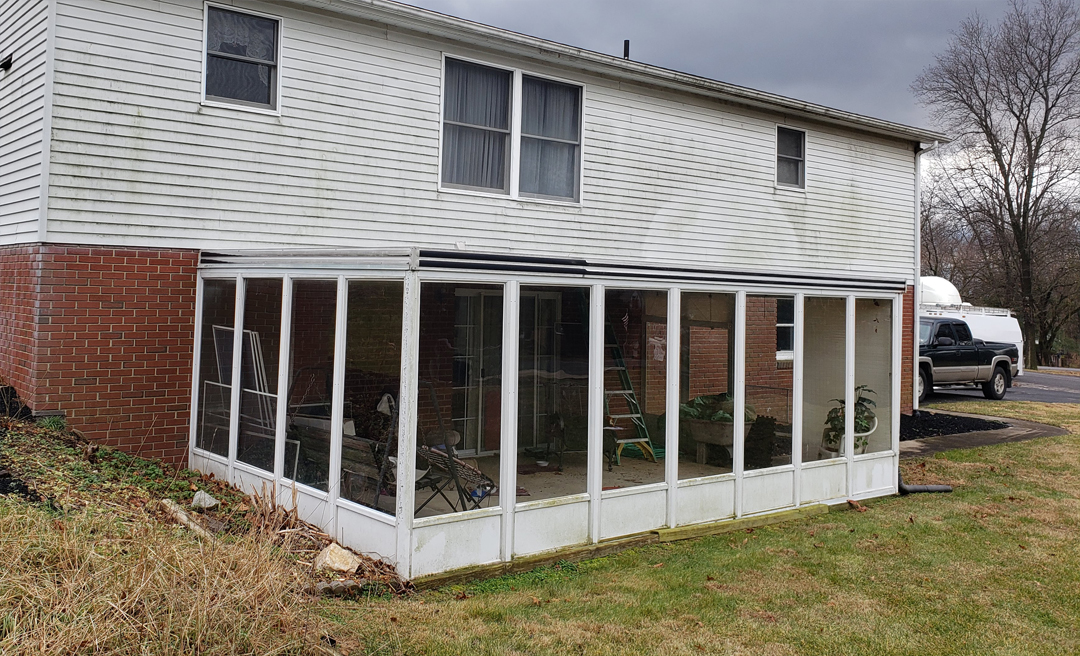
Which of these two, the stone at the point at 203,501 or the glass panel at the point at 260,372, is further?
A: the glass panel at the point at 260,372

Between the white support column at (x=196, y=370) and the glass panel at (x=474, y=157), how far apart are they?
11.1ft

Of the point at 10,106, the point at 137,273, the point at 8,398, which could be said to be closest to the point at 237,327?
the point at 137,273

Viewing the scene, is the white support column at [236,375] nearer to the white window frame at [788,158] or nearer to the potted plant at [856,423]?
the potted plant at [856,423]

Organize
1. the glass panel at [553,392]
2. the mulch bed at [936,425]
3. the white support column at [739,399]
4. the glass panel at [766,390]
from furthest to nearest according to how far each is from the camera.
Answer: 1. the mulch bed at [936,425]
2. the glass panel at [766,390]
3. the white support column at [739,399]
4. the glass panel at [553,392]

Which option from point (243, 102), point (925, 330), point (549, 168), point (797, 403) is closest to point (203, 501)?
point (243, 102)

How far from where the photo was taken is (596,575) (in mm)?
6395

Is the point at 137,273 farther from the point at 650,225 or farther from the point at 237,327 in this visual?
the point at 650,225

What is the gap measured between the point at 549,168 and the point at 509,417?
5578mm

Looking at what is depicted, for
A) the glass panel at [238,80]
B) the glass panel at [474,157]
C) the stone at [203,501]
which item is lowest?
the stone at [203,501]

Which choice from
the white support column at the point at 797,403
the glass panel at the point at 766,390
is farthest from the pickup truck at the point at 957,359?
the glass panel at the point at 766,390

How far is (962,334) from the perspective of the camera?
20312mm

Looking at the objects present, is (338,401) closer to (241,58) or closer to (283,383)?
(283,383)

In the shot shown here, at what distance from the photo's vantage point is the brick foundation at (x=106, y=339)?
768 centimetres

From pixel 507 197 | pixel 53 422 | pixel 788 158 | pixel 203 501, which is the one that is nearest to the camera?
pixel 203 501
